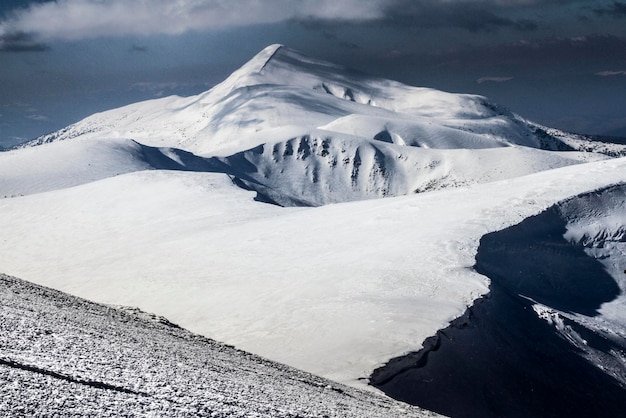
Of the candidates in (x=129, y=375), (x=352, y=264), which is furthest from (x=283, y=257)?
(x=129, y=375)

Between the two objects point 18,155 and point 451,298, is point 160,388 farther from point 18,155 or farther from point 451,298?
point 18,155

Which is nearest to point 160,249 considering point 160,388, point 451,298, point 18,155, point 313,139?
point 451,298

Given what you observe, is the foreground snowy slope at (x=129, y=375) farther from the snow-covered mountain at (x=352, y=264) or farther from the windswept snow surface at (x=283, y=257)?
the windswept snow surface at (x=283, y=257)

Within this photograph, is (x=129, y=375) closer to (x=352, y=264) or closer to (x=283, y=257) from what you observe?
(x=352, y=264)

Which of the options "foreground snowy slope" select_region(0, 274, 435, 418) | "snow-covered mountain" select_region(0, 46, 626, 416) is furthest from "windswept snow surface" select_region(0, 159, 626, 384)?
"foreground snowy slope" select_region(0, 274, 435, 418)

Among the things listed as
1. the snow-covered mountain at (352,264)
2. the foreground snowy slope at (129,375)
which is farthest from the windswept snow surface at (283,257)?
the foreground snowy slope at (129,375)
